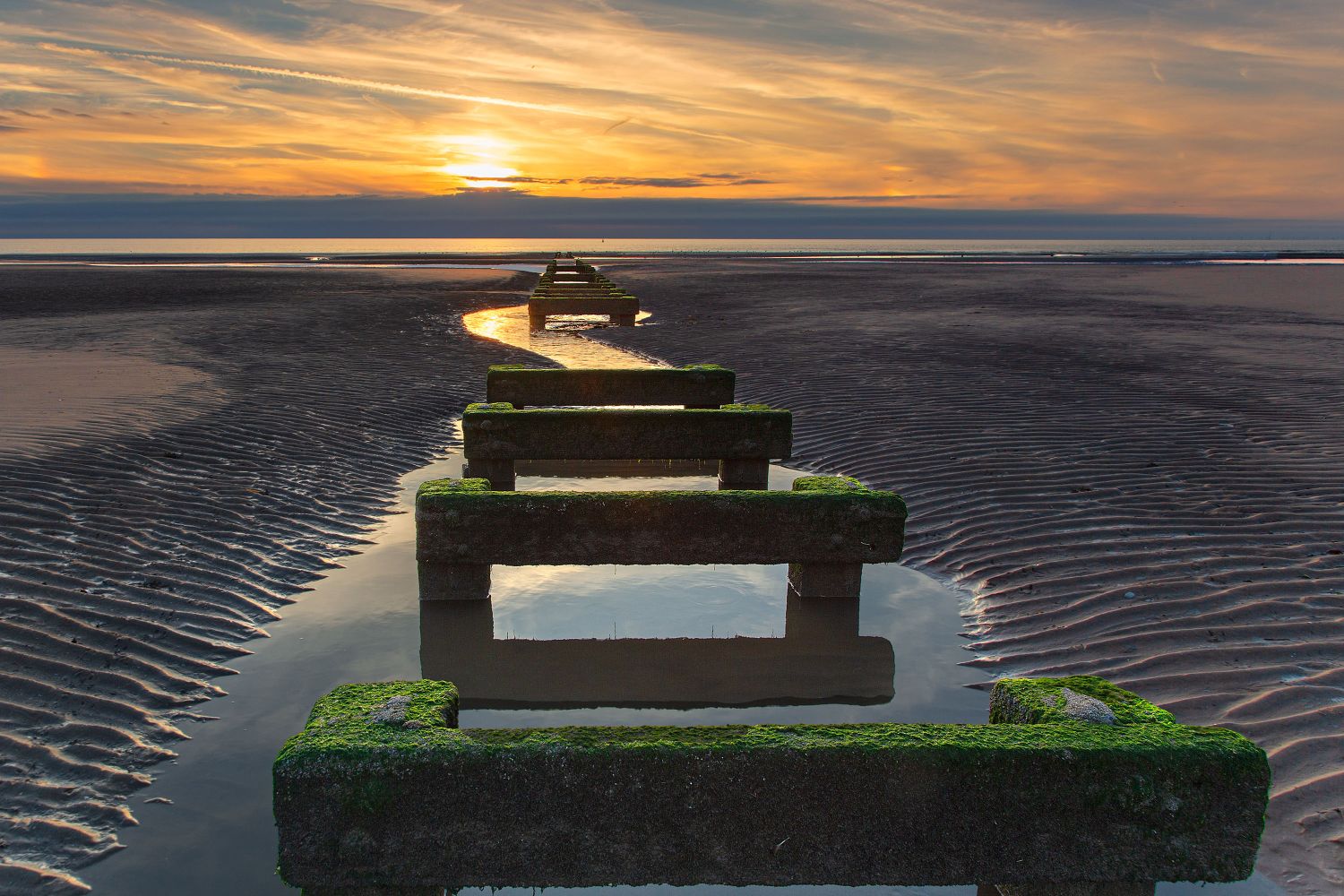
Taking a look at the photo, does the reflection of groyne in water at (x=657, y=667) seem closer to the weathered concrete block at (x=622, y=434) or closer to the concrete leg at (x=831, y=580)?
the concrete leg at (x=831, y=580)

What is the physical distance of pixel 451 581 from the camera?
6211 mm

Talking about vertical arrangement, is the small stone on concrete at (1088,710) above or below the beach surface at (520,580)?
above

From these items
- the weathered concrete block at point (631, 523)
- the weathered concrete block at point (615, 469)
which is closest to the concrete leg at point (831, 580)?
the weathered concrete block at point (631, 523)

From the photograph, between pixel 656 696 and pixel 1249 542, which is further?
pixel 1249 542

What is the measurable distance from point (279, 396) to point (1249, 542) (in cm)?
1206

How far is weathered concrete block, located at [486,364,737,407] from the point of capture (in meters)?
11.2

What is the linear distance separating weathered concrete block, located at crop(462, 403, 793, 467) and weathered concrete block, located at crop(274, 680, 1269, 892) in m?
5.74

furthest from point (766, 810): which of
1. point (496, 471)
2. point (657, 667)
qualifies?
point (496, 471)

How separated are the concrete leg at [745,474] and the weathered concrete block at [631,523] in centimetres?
302

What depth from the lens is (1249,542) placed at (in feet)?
22.7

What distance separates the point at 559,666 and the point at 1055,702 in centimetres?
299

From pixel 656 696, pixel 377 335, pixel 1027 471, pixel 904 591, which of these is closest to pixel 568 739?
pixel 656 696

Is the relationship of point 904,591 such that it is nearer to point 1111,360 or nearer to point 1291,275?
point 1111,360

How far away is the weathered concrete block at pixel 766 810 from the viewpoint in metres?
2.96
